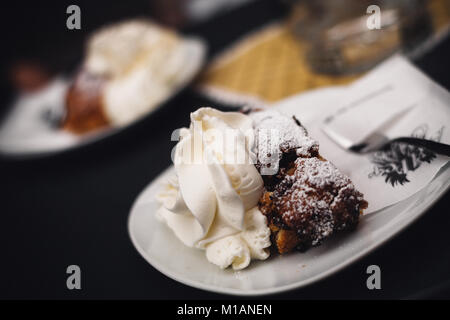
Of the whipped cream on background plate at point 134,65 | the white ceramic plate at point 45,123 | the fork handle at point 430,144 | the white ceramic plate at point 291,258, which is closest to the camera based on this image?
the white ceramic plate at point 291,258

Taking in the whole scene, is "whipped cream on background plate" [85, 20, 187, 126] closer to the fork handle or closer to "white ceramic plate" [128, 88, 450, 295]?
"white ceramic plate" [128, 88, 450, 295]

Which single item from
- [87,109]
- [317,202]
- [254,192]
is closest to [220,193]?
[254,192]

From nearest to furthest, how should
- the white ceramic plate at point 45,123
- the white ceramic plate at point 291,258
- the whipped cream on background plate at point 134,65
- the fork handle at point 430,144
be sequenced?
the white ceramic plate at point 291,258 < the fork handle at point 430,144 < the white ceramic plate at point 45,123 < the whipped cream on background plate at point 134,65

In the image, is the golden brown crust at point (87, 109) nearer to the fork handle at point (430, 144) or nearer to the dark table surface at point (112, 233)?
the dark table surface at point (112, 233)

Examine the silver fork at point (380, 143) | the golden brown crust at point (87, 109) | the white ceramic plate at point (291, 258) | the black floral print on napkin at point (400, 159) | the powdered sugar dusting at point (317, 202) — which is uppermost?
the golden brown crust at point (87, 109)

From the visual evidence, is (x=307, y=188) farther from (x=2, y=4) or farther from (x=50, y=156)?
(x=2, y=4)

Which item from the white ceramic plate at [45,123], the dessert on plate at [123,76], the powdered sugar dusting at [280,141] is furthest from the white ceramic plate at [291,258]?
the dessert on plate at [123,76]

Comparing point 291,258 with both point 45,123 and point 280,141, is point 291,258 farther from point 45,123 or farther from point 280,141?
point 45,123
